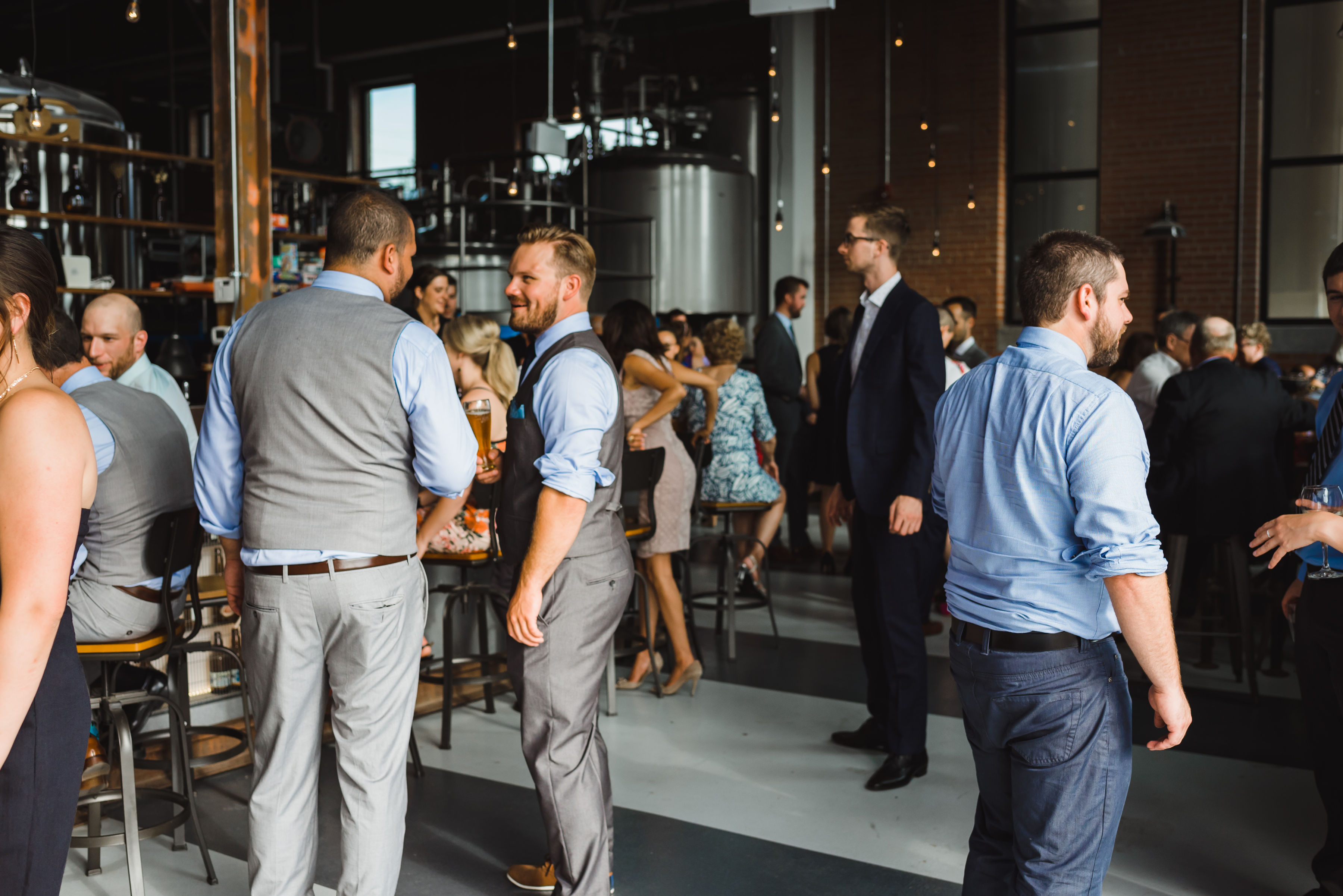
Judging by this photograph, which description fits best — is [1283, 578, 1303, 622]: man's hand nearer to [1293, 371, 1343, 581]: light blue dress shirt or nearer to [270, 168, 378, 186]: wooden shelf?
[1293, 371, 1343, 581]: light blue dress shirt

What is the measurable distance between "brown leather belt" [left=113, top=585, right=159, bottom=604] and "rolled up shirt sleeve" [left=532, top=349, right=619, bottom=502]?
41.6 inches

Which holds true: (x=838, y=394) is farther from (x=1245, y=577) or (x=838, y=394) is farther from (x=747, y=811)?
(x=1245, y=577)

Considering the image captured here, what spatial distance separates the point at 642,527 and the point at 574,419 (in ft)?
6.28

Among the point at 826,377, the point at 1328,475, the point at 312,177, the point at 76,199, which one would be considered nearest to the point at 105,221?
the point at 76,199

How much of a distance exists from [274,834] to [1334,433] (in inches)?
94.3

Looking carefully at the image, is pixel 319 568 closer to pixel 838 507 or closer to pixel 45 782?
pixel 45 782

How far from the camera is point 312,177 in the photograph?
8.09 metres

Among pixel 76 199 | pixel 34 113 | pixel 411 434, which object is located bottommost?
pixel 411 434

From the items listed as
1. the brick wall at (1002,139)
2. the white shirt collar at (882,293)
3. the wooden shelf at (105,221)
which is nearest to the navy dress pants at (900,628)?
the white shirt collar at (882,293)

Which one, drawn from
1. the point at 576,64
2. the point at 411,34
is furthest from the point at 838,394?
the point at 411,34

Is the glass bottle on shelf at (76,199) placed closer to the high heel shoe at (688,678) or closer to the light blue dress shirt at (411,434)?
the high heel shoe at (688,678)

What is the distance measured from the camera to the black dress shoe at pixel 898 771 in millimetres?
3250

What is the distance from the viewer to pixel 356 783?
215 cm

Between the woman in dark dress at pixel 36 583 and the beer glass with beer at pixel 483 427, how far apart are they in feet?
5.80
